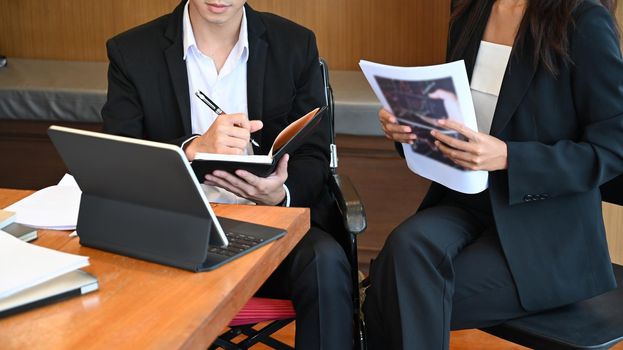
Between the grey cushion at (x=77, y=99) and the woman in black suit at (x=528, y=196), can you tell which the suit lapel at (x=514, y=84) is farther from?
the grey cushion at (x=77, y=99)

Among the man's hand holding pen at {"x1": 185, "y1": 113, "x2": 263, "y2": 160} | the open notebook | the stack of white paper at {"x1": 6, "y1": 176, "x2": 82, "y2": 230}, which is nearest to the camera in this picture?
the stack of white paper at {"x1": 6, "y1": 176, "x2": 82, "y2": 230}

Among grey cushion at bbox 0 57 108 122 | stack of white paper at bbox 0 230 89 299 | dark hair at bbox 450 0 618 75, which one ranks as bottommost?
grey cushion at bbox 0 57 108 122

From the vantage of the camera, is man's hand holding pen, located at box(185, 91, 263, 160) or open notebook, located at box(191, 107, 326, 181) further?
man's hand holding pen, located at box(185, 91, 263, 160)

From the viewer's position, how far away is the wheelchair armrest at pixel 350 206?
2.04 m

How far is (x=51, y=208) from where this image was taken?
5.62ft

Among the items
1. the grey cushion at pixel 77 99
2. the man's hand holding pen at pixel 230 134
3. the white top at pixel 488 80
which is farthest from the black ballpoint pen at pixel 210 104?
the grey cushion at pixel 77 99

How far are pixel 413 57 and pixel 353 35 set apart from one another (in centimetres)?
27

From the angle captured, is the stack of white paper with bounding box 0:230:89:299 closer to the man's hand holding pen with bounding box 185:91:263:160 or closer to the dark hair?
the man's hand holding pen with bounding box 185:91:263:160

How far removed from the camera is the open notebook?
1782 millimetres

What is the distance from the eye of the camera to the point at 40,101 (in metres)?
3.43

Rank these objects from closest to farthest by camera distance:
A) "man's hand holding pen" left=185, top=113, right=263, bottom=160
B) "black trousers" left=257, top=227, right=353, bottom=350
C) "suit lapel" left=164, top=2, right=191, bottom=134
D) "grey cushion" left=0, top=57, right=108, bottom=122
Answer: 1. "man's hand holding pen" left=185, top=113, right=263, bottom=160
2. "black trousers" left=257, top=227, right=353, bottom=350
3. "suit lapel" left=164, top=2, right=191, bottom=134
4. "grey cushion" left=0, top=57, right=108, bottom=122

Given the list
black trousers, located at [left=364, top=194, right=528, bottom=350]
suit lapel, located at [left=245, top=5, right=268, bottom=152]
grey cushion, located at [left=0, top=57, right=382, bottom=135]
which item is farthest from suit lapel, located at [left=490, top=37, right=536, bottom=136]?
grey cushion, located at [left=0, top=57, right=382, bottom=135]

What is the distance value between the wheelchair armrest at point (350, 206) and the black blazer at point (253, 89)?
0.08 metres

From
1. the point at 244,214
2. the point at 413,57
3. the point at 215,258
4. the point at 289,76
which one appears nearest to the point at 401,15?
the point at 413,57
